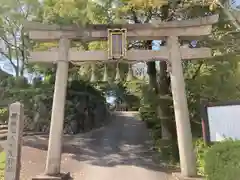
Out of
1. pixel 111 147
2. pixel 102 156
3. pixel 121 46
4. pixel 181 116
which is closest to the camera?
pixel 181 116

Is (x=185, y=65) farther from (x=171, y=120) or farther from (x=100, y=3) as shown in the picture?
(x=100, y=3)

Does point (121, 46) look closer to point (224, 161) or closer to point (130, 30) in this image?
point (130, 30)

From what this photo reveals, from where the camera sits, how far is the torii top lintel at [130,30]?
10430 mm

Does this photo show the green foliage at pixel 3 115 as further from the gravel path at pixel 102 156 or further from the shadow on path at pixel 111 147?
the shadow on path at pixel 111 147

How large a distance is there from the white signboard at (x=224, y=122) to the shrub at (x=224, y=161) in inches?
42.3

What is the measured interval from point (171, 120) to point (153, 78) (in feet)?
8.18

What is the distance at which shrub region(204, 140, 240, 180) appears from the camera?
19.4ft

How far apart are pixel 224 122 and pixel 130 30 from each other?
4.63 m

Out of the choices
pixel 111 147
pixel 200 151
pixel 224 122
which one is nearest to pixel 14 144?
pixel 224 122

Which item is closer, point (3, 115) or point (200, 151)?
point (200, 151)

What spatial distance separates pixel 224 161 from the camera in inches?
246

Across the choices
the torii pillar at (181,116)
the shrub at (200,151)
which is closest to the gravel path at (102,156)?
the shrub at (200,151)

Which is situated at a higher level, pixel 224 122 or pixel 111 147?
pixel 224 122

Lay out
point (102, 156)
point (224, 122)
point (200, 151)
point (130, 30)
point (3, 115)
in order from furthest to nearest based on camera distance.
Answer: point (3, 115), point (102, 156), point (200, 151), point (130, 30), point (224, 122)
